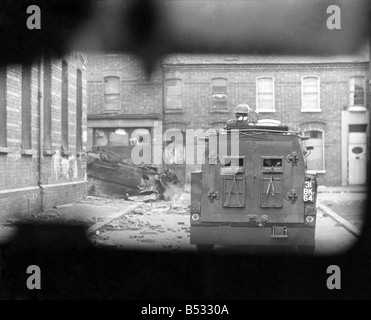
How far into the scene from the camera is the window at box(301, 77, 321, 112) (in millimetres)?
5973

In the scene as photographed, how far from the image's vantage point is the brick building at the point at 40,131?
7293 millimetres

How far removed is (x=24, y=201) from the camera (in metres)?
8.02

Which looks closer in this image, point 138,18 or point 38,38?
point 138,18

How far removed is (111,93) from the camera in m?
7.25

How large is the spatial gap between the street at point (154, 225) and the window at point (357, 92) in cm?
93

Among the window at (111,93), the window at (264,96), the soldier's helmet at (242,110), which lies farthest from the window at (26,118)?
the window at (264,96)

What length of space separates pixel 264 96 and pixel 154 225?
10.1 feet

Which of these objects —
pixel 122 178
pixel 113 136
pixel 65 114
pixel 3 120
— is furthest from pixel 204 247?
pixel 122 178

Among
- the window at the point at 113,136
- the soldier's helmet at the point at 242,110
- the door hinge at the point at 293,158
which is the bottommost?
the door hinge at the point at 293,158

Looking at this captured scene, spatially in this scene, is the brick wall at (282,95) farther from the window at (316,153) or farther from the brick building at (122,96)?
the brick building at (122,96)

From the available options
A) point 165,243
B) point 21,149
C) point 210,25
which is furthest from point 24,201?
point 210,25

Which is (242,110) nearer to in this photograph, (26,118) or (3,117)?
(3,117)
